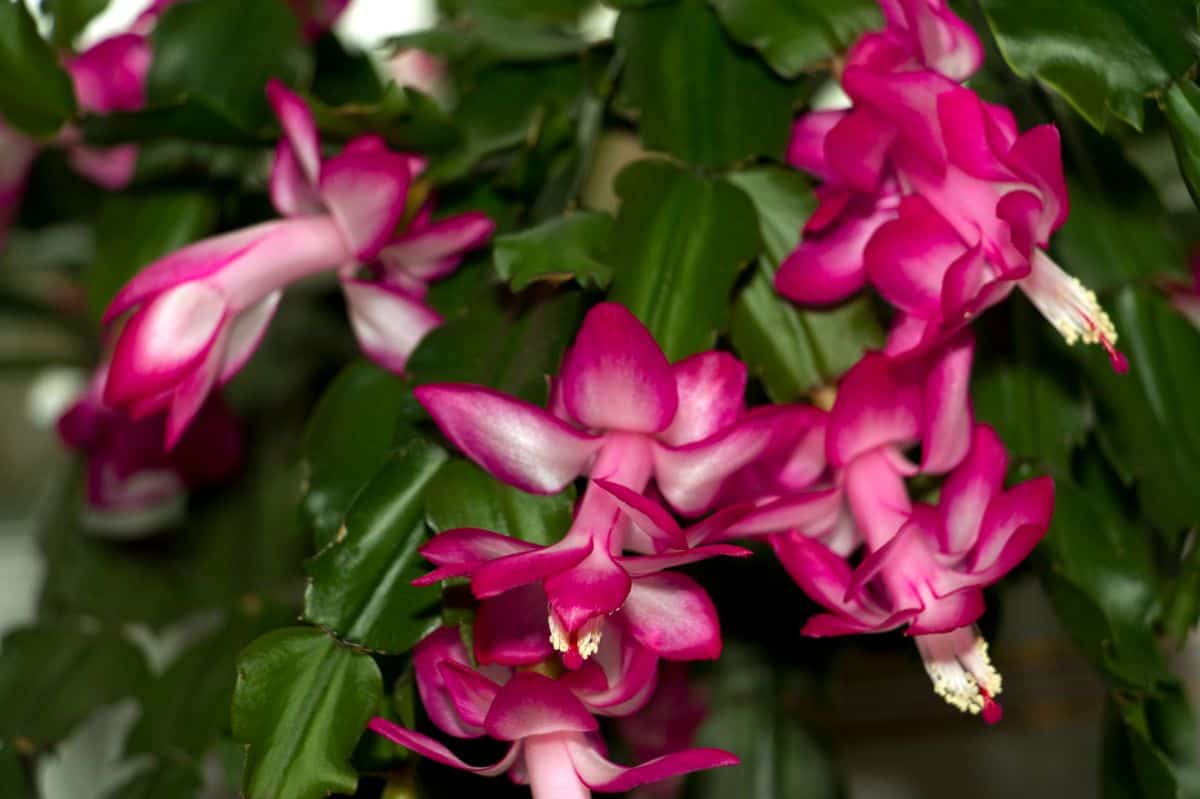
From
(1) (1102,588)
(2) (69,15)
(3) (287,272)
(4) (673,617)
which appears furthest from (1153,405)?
(2) (69,15)

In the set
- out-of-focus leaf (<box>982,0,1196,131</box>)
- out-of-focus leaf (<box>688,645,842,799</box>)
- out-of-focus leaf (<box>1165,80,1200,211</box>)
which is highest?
out-of-focus leaf (<box>982,0,1196,131</box>)

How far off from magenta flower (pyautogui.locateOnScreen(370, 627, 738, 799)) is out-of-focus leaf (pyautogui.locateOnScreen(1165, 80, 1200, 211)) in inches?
12.0

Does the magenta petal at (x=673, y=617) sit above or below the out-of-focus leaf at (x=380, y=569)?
above

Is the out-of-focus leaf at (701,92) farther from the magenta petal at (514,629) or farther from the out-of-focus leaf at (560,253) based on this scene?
the magenta petal at (514,629)

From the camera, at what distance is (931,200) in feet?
1.70

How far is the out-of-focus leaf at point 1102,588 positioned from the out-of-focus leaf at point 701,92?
24cm

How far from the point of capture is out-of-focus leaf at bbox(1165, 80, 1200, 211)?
50 cm

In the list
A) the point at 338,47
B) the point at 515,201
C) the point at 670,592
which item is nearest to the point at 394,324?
the point at 515,201

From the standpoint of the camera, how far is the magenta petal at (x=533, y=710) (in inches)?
17.7

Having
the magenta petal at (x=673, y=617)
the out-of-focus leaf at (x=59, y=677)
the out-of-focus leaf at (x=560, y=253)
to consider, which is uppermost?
the out-of-focus leaf at (x=560, y=253)

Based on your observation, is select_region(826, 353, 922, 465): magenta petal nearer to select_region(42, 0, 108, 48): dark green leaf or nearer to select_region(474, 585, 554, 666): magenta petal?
select_region(474, 585, 554, 666): magenta petal

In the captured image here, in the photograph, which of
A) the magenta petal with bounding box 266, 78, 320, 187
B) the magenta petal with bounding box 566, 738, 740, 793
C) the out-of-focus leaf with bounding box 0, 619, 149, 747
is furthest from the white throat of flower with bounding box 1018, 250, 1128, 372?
the out-of-focus leaf with bounding box 0, 619, 149, 747

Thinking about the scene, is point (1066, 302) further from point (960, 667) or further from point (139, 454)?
point (139, 454)

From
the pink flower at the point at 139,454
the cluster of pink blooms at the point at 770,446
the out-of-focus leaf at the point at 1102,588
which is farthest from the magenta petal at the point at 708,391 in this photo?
the pink flower at the point at 139,454
